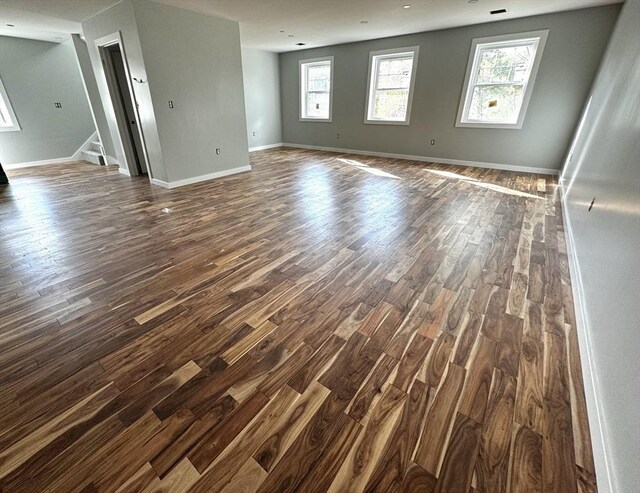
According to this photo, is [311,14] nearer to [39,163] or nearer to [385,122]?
[385,122]

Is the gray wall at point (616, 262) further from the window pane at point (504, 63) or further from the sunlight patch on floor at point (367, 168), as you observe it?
the sunlight patch on floor at point (367, 168)

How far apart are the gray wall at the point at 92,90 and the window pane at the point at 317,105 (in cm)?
477

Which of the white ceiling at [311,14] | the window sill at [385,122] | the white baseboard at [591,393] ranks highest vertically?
the white ceiling at [311,14]

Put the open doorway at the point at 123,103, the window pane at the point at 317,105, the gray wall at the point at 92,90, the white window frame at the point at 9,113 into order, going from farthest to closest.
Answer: the window pane at the point at 317,105
the white window frame at the point at 9,113
the gray wall at the point at 92,90
the open doorway at the point at 123,103

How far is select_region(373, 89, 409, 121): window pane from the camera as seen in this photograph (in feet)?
20.9

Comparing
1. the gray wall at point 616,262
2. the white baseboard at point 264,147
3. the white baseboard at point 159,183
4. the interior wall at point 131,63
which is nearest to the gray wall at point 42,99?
the interior wall at point 131,63

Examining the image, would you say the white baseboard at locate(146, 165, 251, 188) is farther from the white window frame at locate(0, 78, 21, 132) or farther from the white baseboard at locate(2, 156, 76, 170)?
the white window frame at locate(0, 78, 21, 132)

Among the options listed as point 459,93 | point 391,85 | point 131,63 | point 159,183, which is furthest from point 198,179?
point 459,93

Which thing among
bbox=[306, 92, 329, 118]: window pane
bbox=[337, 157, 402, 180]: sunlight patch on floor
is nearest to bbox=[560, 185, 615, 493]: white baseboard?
bbox=[337, 157, 402, 180]: sunlight patch on floor

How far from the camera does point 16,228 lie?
9.84ft

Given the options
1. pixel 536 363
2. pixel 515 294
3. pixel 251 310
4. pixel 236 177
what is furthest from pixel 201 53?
pixel 536 363

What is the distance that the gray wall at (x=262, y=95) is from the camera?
7301mm

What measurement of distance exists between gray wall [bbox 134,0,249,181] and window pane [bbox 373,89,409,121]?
10.7ft

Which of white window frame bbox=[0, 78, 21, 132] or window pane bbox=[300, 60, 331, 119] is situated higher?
window pane bbox=[300, 60, 331, 119]
